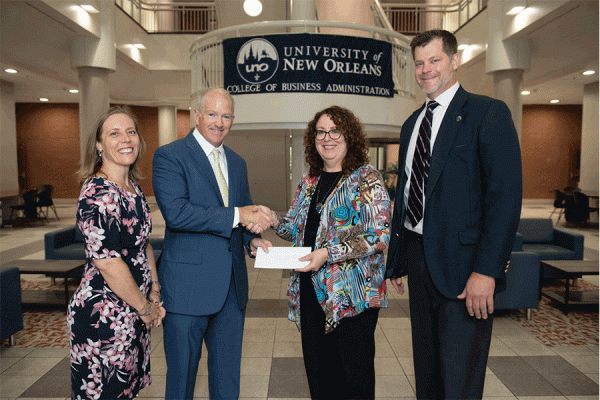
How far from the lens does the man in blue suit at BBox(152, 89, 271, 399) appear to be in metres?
2.01

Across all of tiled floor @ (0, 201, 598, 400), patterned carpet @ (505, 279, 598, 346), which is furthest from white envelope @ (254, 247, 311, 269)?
patterned carpet @ (505, 279, 598, 346)

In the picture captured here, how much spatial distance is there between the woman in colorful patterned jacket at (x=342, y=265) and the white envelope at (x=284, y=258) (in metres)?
0.04

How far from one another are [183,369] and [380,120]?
7145 mm

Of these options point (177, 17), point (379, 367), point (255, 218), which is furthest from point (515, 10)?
point (177, 17)

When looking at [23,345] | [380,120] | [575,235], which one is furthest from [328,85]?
[23,345]

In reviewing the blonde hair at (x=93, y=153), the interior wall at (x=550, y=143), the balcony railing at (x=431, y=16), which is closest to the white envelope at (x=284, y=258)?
the blonde hair at (x=93, y=153)

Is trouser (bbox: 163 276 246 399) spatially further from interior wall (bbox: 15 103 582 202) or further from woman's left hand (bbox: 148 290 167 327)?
interior wall (bbox: 15 103 582 202)

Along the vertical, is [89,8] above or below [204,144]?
above

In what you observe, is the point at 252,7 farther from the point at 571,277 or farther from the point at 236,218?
the point at 236,218

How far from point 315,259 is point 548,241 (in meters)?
5.75

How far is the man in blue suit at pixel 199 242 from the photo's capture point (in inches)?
79.1

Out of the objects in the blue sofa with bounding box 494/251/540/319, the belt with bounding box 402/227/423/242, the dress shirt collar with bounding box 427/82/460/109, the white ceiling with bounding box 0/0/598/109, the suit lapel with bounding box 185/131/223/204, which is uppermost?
the white ceiling with bounding box 0/0/598/109

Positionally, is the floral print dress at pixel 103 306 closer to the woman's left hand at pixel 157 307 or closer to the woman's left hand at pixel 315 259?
the woman's left hand at pixel 157 307

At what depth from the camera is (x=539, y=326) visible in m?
4.35
